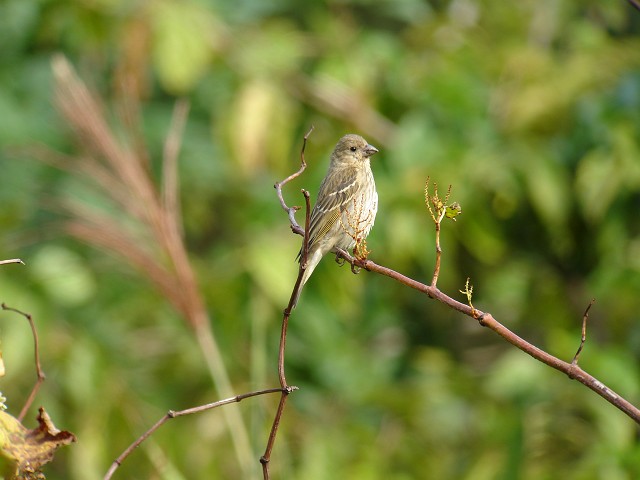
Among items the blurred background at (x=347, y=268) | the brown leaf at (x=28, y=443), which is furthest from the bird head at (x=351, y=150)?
the brown leaf at (x=28, y=443)

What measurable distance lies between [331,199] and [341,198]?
0.16 feet

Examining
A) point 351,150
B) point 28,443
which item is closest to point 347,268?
point 351,150

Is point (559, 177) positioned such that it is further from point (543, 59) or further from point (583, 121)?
point (543, 59)

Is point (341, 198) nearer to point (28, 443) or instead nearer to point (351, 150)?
point (351, 150)

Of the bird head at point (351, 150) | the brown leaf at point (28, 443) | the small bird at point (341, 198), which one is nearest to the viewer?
the brown leaf at point (28, 443)

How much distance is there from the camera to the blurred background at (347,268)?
5.48 m

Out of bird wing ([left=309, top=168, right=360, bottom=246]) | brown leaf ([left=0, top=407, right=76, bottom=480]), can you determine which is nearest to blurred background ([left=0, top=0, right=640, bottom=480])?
bird wing ([left=309, top=168, right=360, bottom=246])

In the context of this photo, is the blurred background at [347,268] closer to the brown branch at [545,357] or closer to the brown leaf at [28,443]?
the brown leaf at [28,443]

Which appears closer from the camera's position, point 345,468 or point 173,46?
point 345,468

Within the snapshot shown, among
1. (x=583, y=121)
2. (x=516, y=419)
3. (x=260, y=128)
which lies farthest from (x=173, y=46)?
(x=516, y=419)

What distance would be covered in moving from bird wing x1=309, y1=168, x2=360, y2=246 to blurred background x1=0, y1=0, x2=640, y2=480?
1.49 ft

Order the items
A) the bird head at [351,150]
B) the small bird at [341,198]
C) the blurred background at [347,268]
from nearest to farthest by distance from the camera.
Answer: the small bird at [341,198] → the bird head at [351,150] → the blurred background at [347,268]

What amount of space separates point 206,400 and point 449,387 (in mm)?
1401

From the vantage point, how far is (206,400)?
6293 mm
